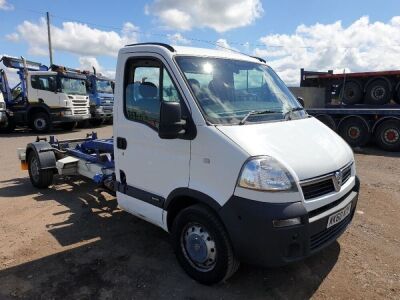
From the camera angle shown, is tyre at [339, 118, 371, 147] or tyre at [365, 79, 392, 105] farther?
tyre at [365, 79, 392, 105]

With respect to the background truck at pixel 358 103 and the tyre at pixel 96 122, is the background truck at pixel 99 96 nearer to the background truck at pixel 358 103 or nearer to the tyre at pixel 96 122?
the tyre at pixel 96 122

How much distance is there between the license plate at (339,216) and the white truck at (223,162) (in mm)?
19

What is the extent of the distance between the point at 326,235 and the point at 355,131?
10.3 meters

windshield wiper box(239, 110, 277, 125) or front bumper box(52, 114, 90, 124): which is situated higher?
A: windshield wiper box(239, 110, 277, 125)

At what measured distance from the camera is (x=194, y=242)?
3545mm

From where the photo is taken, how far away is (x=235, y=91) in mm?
3770

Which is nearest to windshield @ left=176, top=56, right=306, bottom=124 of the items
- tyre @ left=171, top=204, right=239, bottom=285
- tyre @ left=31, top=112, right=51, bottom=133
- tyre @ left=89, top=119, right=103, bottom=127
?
tyre @ left=171, top=204, right=239, bottom=285

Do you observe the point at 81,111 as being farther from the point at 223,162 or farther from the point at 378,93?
→ the point at 223,162

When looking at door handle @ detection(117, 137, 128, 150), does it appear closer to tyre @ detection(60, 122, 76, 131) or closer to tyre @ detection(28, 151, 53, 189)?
tyre @ detection(28, 151, 53, 189)

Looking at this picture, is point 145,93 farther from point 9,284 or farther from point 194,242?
point 9,284

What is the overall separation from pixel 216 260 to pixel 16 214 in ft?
12.2

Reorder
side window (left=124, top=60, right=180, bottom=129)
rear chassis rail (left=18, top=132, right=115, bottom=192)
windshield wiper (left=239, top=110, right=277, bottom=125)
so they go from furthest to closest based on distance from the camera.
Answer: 1. rear chassis rail (left=18, top=132, right=115, bottom=192)
2. side window (left=124, top=60, right=180, bottom=129)
3. windshield wiper (left=239, top=110, right=277, bottom=125)

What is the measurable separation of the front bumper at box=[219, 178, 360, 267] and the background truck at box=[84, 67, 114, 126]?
1781cm

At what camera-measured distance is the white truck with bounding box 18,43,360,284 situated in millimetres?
3000
